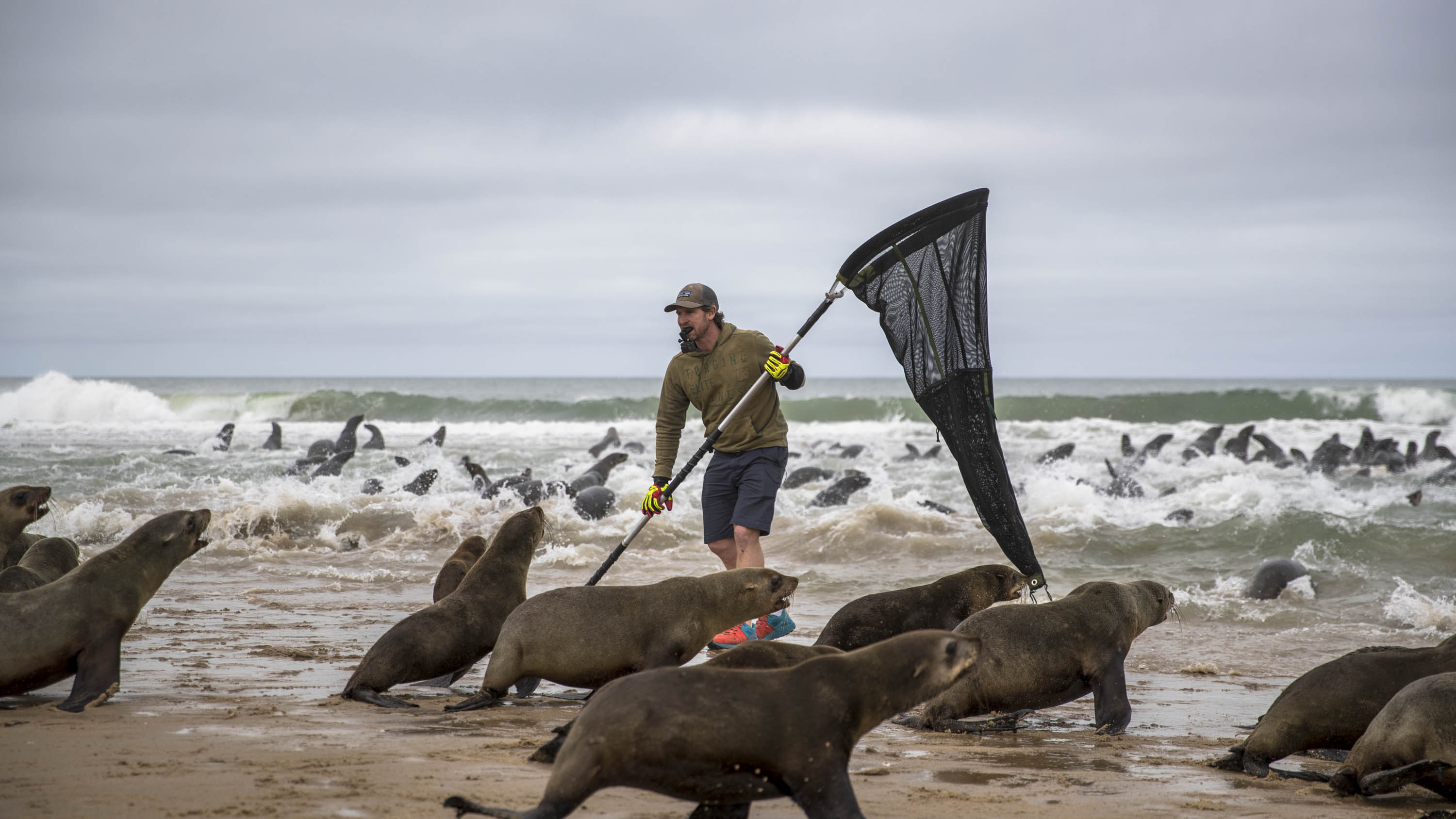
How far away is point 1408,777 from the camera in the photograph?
13.7 ft

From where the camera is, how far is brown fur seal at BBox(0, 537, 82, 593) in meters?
6.13

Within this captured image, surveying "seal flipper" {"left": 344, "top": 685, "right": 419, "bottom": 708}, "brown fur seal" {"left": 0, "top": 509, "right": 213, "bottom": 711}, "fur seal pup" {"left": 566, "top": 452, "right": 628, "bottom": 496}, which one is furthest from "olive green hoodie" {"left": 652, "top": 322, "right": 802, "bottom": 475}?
"fur seal pup" {"left": 566, "top": 452, "right": 628, "bottom": 496}

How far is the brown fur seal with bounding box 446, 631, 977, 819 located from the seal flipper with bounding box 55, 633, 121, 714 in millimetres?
2749

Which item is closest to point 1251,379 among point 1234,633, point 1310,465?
point 1310,465

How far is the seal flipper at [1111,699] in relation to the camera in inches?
222

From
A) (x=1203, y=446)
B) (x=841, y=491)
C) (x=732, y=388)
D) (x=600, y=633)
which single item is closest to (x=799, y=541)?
(x=841, y=491)

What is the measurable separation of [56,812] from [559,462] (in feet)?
68.8

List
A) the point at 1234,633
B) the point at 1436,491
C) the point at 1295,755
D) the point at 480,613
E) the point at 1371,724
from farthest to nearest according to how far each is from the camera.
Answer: the point at 1436,491 < the point at 1234,633 < the point at 480,613 < the point at 1295,755 < the point at 1371,724

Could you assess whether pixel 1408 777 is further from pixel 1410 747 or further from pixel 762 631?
pixel 762 631

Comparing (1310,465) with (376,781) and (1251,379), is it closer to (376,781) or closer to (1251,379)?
(376,781)

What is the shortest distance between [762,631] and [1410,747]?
392 cm

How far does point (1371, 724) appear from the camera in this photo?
450 centimetres

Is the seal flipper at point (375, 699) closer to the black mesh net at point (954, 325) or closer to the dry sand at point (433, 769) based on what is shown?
the dry sand at point (433, 769)

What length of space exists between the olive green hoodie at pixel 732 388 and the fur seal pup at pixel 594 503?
7.09 metres
